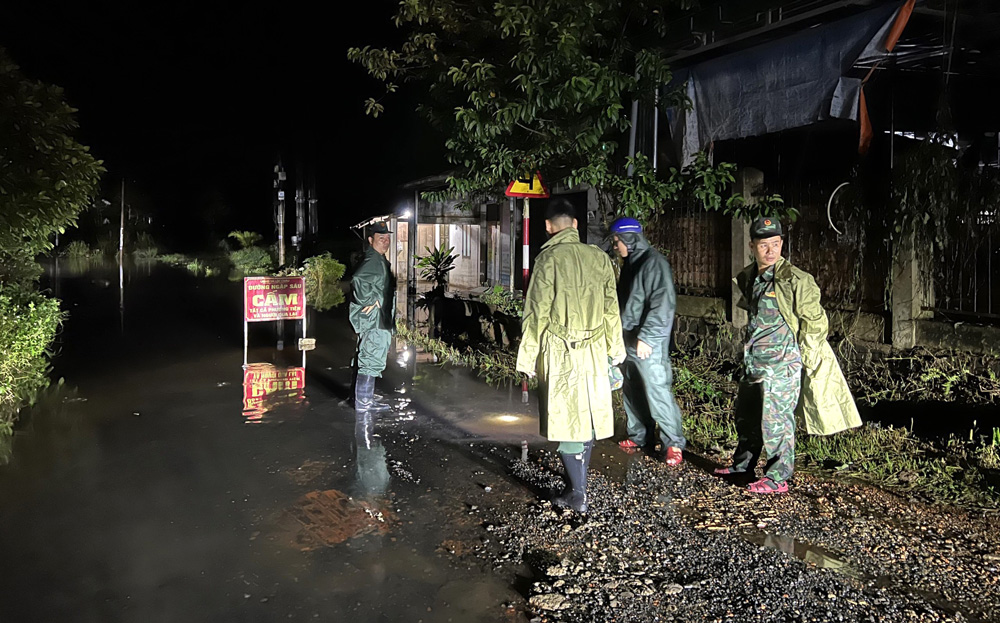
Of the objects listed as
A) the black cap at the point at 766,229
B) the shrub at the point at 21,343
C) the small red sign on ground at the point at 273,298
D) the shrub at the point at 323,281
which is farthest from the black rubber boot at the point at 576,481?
the shrub at the point at 323,281

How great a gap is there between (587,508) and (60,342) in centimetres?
1149

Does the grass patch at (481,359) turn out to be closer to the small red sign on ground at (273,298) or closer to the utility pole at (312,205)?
the small red sign on ground at (273,298)

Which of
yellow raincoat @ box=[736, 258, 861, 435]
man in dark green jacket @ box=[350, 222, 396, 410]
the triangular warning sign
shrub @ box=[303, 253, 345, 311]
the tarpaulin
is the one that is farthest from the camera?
shrub @ box=[303, 253, 345, 311]

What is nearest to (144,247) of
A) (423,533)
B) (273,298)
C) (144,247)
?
(144,247)

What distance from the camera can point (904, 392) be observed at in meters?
7.03

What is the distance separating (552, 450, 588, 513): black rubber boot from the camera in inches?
197

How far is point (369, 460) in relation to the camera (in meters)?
6.33

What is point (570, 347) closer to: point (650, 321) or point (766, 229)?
point (650, 321)

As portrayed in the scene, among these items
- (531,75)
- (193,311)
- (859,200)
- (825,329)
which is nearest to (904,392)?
(859,200)

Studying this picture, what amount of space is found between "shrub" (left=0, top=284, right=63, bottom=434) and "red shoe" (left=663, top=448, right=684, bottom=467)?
6.28 m

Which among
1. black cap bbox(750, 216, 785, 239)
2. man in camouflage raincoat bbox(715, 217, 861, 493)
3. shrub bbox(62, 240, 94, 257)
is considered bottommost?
man in camouflage raincoat bbox(715, 217, 861, 493)

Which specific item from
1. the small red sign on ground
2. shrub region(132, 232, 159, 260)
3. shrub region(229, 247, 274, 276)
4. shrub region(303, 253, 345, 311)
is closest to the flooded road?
the small red sign on ground

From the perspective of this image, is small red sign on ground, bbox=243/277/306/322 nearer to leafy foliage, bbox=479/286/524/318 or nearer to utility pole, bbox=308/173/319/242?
leafy foliage, bbox=479/286/524/318

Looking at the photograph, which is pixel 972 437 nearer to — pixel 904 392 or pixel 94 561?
pixel 904 392
